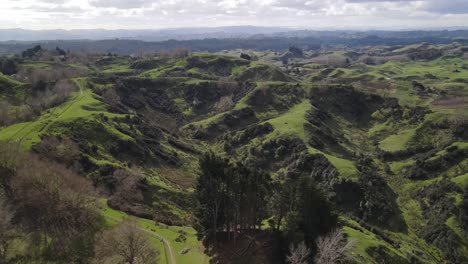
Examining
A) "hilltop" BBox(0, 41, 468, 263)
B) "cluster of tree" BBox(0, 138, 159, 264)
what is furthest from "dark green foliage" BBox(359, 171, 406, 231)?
"cluster of tree" BBox(0, 138, 159, 264)

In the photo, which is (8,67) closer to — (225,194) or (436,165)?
(225,194)

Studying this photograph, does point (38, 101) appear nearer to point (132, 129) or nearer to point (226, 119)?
point (132, 129)

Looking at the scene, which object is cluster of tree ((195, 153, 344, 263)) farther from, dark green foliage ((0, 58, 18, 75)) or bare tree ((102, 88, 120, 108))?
dark green foliage ((0, 58, 18, 75))

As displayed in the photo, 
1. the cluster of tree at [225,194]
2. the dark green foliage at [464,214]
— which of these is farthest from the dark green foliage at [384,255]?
the dark green foliage at [464,214]

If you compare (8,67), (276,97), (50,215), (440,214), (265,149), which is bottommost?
(440,214)

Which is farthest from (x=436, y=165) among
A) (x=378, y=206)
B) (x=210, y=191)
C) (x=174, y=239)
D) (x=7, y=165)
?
(x=7, y=165)

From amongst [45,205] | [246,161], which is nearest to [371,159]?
[246,161]

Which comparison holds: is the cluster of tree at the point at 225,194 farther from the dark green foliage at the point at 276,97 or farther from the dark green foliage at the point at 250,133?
the dark green foliage at the point at 276,97

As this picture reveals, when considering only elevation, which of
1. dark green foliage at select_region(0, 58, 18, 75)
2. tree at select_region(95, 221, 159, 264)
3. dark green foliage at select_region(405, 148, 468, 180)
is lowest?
dark green foliage at select_region(405, 148, 468, 180)
